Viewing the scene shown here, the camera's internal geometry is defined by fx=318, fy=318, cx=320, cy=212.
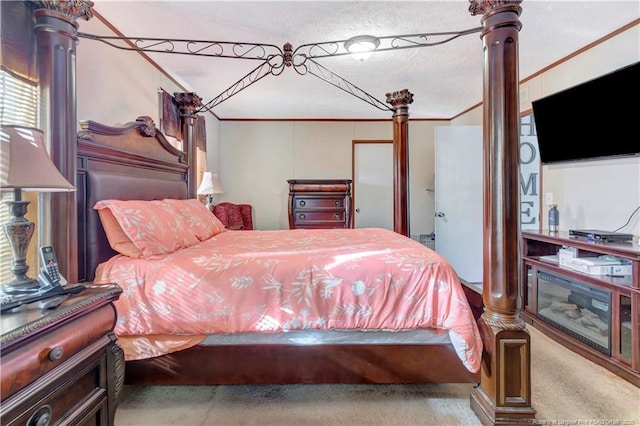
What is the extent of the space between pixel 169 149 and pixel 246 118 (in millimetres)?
2432

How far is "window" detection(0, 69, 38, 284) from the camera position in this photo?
1.51 metres

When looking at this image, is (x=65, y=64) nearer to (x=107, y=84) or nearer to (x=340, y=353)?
(x=107, y=84)

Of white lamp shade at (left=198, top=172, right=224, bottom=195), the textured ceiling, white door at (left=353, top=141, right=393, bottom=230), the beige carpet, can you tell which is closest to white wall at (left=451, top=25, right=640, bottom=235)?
the textured ceiling

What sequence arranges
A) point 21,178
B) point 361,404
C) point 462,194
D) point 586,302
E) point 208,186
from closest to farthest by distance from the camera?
1. point 21,178
2. point 361,404
3. point 586,302
4. point 208,186
5. point 462,194

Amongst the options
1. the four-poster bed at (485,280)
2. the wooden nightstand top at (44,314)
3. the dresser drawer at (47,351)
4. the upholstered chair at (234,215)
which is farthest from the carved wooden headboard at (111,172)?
the upholstered chair at (234,215)

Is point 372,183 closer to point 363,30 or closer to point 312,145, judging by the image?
point 312,145

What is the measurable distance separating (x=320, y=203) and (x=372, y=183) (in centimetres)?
127

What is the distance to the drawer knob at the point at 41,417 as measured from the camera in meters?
0.91

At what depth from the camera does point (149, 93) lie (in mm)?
2984

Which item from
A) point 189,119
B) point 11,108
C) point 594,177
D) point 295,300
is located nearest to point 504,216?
point 295,300

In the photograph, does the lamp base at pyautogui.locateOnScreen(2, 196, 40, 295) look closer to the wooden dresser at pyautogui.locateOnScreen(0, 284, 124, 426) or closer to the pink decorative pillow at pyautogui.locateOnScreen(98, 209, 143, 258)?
the wooden dresser at pyautogui.locateOnScreen(0, 284, 124, 426)

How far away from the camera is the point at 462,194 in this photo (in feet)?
13.4

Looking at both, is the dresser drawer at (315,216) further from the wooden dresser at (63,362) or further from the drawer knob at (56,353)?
the drawer knob at (56,353)

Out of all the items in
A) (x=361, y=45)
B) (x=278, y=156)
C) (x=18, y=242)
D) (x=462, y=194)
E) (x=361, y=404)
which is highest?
(x=361, y=45)
